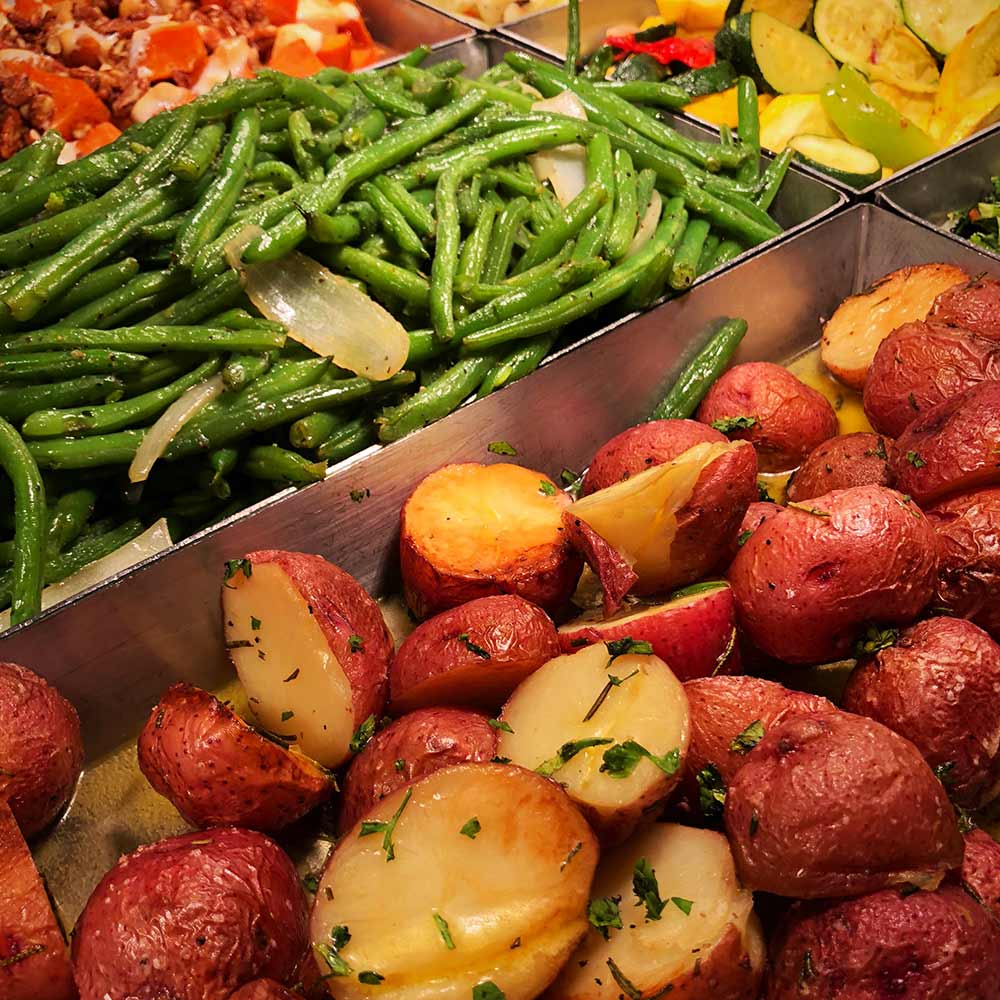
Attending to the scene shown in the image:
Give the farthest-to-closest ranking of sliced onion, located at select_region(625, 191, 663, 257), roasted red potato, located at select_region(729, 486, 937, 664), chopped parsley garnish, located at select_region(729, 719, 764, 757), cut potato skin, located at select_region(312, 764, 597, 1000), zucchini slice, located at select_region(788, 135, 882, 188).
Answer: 1. zucchini slice, located at select_region(788, 135, 882, 188)
2. sliced onion, located at select_region(625, 191, 663, 257)
3. roasted red potato, located at select_region(729, 486, 937, 664)
4. chopped parsley garnish, located at select_region(729, 719, 764, 757)
5. cut potato skin, located at select_region(312, 764, 597, 1000)

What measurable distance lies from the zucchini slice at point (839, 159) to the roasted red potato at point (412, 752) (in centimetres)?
270

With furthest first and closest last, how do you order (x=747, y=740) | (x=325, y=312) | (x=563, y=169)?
1. (x=563, y=169)
2. (x=325, y=312)
3. (x=747, y=740)

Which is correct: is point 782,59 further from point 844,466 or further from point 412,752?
point 412,752

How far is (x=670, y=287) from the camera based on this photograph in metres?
3.24

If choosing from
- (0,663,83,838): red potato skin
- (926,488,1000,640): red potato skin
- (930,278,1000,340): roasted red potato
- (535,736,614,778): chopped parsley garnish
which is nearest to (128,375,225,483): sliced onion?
(0,663,83,838): red potato skin

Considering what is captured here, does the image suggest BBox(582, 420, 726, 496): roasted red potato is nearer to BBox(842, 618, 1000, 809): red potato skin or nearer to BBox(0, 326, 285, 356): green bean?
BBox(842, 618, 1000, 809): red potato skin

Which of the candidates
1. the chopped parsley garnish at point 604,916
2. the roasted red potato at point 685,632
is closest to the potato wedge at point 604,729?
the chopped parsley garnish at point 604,916

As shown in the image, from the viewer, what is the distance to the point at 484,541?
2521mm

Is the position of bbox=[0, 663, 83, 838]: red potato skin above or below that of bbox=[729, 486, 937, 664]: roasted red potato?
below

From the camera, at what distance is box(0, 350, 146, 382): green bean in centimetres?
274

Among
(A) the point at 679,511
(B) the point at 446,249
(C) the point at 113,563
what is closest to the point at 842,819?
(A) the point at 679,511

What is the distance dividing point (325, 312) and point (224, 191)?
511 mm

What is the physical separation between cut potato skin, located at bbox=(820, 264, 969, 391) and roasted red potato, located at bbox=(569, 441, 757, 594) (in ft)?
3.60

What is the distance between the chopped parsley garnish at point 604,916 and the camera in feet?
5.42
